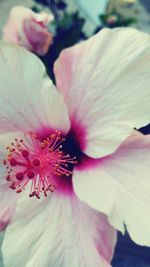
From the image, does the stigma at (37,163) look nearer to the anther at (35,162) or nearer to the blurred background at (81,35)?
the anther at (35,162)

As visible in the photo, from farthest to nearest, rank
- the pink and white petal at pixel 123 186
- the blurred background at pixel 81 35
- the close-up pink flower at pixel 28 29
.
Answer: the blurred background at pixel 81 35, the close-up pink flower at pixel 28 29, the pink and white petal at pixel 123 186

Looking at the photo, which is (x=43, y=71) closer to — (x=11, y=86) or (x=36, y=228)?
(x=11, y=86)

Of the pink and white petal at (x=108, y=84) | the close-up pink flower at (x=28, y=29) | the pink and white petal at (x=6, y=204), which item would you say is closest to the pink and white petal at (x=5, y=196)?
the pink and white petal at (x=6, y=204)

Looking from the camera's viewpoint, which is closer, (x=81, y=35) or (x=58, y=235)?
(x=58, y=235)

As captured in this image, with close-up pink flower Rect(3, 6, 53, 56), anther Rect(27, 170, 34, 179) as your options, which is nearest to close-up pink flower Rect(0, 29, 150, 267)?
anther Rect(27, 170, 34, 179)

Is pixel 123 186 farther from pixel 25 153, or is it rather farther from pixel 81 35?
pixel 81 35

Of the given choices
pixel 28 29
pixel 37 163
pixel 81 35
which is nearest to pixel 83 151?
pixel 37 163
